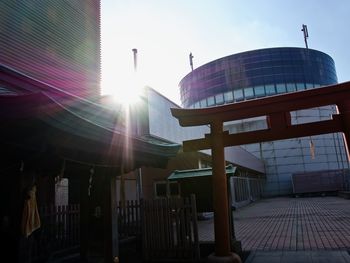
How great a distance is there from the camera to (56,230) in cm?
823

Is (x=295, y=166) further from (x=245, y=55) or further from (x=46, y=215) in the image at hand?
(x=46, y=215)

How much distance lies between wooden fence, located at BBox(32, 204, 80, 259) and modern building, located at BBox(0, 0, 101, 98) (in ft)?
16.2

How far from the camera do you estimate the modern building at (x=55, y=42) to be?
36.9ft

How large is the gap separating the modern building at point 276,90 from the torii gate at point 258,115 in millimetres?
40785

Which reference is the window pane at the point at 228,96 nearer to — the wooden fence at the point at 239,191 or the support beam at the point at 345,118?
the wooden fence at the point at 239,191

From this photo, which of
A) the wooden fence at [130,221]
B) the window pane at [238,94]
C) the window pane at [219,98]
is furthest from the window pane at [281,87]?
the wooden fence at [130,221]

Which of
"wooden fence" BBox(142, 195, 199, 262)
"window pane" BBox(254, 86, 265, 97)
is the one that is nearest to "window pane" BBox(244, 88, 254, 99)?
"window pane" BBox(254, 86, 265, 97)

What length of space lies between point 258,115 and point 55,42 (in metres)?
9.12

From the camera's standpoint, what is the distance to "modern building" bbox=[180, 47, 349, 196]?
49562 millimetres

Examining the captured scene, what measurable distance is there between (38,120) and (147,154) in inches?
160

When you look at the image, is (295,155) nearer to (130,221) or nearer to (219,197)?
(130,221)

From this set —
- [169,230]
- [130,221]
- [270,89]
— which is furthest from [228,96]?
[169,230]

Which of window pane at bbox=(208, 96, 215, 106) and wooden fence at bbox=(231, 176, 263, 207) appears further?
window pane at bbox=(208, 96, 215, 106)

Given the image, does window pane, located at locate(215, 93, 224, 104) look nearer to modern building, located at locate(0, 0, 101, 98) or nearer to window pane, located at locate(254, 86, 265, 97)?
window pane, located at locate(254, 86, 265, 97)
